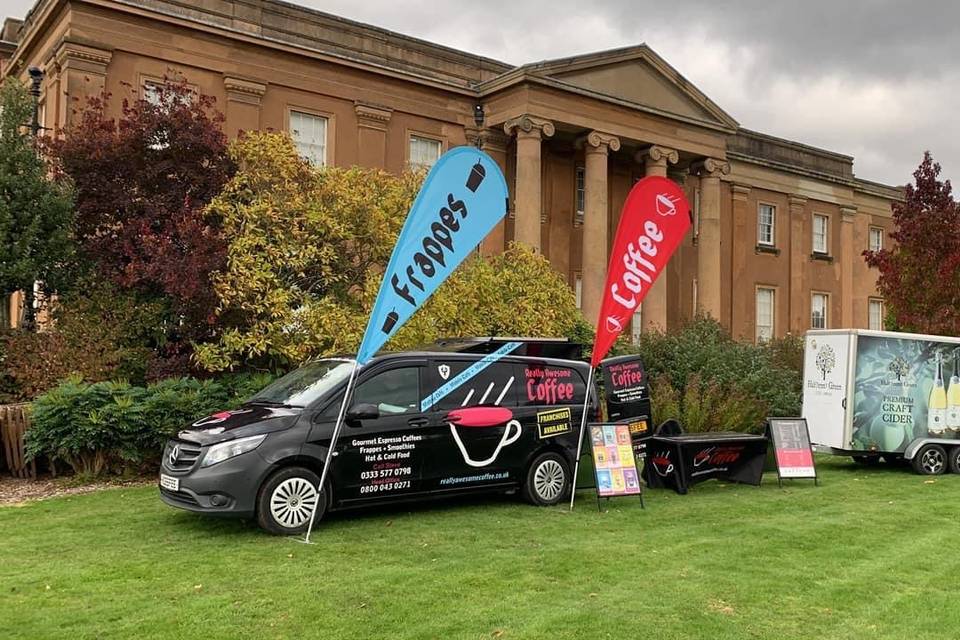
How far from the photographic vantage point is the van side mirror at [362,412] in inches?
346

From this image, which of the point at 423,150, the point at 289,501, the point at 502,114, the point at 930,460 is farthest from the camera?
the point at 502,114

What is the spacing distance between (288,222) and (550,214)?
54.3ft

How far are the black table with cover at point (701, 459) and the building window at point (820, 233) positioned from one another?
2917cm

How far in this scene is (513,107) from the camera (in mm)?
26469

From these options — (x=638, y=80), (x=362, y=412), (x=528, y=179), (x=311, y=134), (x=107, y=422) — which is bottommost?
(x=107, y=422)

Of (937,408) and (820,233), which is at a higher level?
(820,233)

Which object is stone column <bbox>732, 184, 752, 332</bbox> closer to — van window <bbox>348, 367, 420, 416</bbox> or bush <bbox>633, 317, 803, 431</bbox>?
bush <bbox>633, 317, 803, 431</bbox>

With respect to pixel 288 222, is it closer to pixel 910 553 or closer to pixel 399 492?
pixel 399 492

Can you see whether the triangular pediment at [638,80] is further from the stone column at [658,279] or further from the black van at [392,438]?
the black van at [392,438]

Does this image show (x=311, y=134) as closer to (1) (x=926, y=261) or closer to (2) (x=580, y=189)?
(2) (x=580, y=189)

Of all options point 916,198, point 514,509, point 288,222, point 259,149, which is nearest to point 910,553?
point 514,509

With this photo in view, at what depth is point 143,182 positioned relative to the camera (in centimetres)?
1467

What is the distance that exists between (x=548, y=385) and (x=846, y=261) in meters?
33.9

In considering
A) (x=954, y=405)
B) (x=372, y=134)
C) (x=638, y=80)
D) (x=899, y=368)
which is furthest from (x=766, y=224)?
(x=899, y=368)
